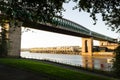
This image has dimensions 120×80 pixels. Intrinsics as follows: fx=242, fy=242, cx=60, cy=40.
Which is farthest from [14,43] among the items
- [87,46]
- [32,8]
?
[87,46]

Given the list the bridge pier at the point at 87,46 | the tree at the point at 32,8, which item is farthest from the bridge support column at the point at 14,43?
the bridge pier at the point at 87,46

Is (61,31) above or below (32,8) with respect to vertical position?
above

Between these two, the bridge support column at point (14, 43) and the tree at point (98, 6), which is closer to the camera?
the tree at point (98, 6)

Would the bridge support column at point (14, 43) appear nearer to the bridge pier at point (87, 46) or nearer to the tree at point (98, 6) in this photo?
the tree at point (98, 6)

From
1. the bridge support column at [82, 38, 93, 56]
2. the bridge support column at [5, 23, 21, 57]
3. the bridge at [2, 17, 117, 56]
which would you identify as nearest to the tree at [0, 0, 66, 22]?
the bridge at [2, 17, 117, 56]

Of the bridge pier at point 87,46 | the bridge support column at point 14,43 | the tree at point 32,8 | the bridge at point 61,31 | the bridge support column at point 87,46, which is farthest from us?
the bridge pier at point 87,46

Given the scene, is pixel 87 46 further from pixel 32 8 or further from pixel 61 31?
pixel 32 8

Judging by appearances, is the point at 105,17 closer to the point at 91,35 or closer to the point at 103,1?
the point at 103,1

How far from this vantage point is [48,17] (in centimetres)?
1397

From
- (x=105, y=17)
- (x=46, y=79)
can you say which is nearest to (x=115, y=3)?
(x=105, y=17)

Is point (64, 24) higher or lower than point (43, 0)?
higher

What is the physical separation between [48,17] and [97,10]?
3.18 meters

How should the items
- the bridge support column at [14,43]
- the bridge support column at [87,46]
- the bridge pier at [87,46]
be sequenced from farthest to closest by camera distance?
1. the bridge pier at [87,46]
2. the bridge support column at [87,46]
3. the bridge support column at [14,43]

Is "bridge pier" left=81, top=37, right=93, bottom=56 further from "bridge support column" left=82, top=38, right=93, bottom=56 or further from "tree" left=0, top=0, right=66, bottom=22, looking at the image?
"tree" left=0, top=0, right=66, bottom=22
